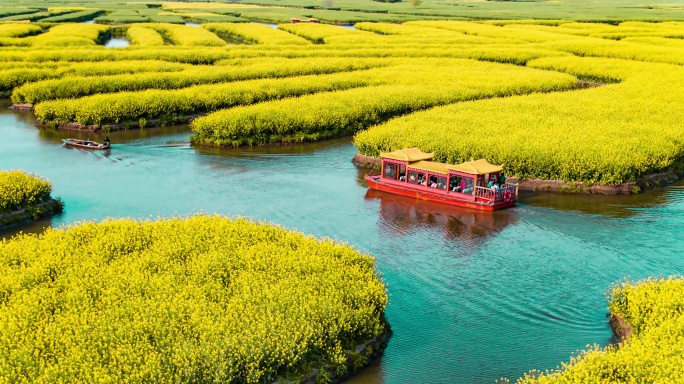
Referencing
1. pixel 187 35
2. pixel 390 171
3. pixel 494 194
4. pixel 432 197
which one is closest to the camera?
pixel 494 194

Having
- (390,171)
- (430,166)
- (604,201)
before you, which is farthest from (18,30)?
(604,201)

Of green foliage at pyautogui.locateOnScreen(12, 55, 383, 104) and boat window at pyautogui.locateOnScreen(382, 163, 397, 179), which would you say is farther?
green foliage at pyautogui.locateOnScreen(12, 55, 383, 104)

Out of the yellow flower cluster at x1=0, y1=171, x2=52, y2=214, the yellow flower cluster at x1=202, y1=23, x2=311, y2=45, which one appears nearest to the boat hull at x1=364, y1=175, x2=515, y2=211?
the yellow flower cluster at x1=0, y1=171, x2=52, y2=214

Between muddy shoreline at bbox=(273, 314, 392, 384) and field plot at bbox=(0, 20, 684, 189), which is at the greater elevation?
field plot at bbox=(0, 20, 684, 189)

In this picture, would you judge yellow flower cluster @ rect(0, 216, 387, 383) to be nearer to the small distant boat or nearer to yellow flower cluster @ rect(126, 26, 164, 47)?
the small distant boat

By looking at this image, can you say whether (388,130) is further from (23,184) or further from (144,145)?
(23,184)

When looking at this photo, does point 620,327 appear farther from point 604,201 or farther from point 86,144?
point 86,144
